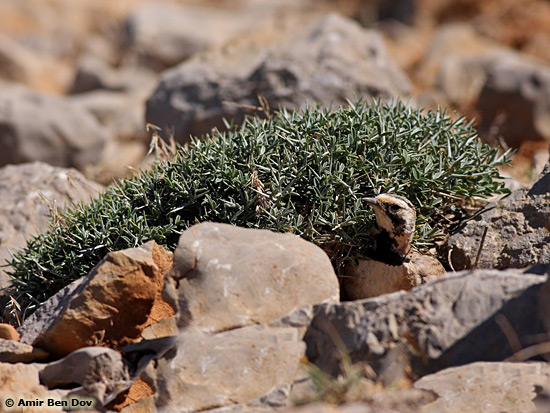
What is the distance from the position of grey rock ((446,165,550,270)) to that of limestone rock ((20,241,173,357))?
2.19 metres

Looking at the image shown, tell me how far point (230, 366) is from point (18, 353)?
1.56 metres

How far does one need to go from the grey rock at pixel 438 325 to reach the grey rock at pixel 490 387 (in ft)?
0.37

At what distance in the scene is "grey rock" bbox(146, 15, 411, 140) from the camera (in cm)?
862

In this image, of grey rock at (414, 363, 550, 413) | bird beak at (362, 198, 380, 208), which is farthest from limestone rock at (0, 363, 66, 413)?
bird beak at (362, 198, 380, 208)

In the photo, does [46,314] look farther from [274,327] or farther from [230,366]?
[274,327]

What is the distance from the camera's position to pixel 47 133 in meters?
10.7

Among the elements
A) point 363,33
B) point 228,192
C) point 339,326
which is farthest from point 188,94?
point 339,326

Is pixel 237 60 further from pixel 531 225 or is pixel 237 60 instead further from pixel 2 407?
pixel 2 407

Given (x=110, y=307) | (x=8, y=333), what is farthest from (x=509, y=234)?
(x=8, y=333)

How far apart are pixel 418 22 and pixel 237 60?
9.42 m

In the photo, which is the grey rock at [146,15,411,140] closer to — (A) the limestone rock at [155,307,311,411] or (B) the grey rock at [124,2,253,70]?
(A) the limestone rock at [155,307,311,411]

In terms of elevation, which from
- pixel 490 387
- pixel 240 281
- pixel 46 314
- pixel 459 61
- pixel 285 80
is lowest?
pixel 490 387

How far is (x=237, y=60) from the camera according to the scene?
1008 centimetres

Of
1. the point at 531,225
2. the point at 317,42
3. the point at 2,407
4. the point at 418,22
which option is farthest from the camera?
the point at 418,22
